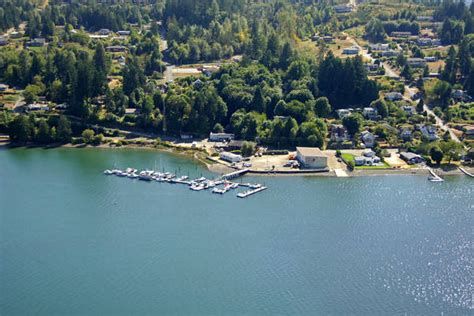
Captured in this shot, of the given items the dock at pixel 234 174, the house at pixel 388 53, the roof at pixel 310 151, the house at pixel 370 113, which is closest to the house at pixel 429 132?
the house at pixel 370 113

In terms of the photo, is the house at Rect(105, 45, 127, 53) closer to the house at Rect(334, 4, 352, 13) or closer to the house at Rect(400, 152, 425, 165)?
the house at Rect(334, 4, 352, 13)

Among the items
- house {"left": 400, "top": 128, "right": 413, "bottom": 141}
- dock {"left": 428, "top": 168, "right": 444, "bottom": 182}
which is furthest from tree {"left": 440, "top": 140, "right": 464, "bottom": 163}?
house {"left": 400, "top": 128, "right": 413, "bottom": 141}

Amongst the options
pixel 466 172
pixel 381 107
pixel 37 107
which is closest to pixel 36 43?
pixel 37 107

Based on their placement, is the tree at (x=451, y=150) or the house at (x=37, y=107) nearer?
the tree at (x=451, y=150)

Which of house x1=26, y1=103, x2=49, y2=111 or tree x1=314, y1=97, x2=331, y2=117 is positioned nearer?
tree x1=314, y1=97, x2=331, y2=117

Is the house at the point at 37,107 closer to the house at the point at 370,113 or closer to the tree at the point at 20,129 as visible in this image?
the tree at the point at 20,129

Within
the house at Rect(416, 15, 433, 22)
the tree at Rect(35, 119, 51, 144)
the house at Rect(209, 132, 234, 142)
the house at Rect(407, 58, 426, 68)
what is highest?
the house at Rect(416, 15, 433, 22)

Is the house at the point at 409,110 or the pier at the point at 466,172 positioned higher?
the house at the point at 409,110
